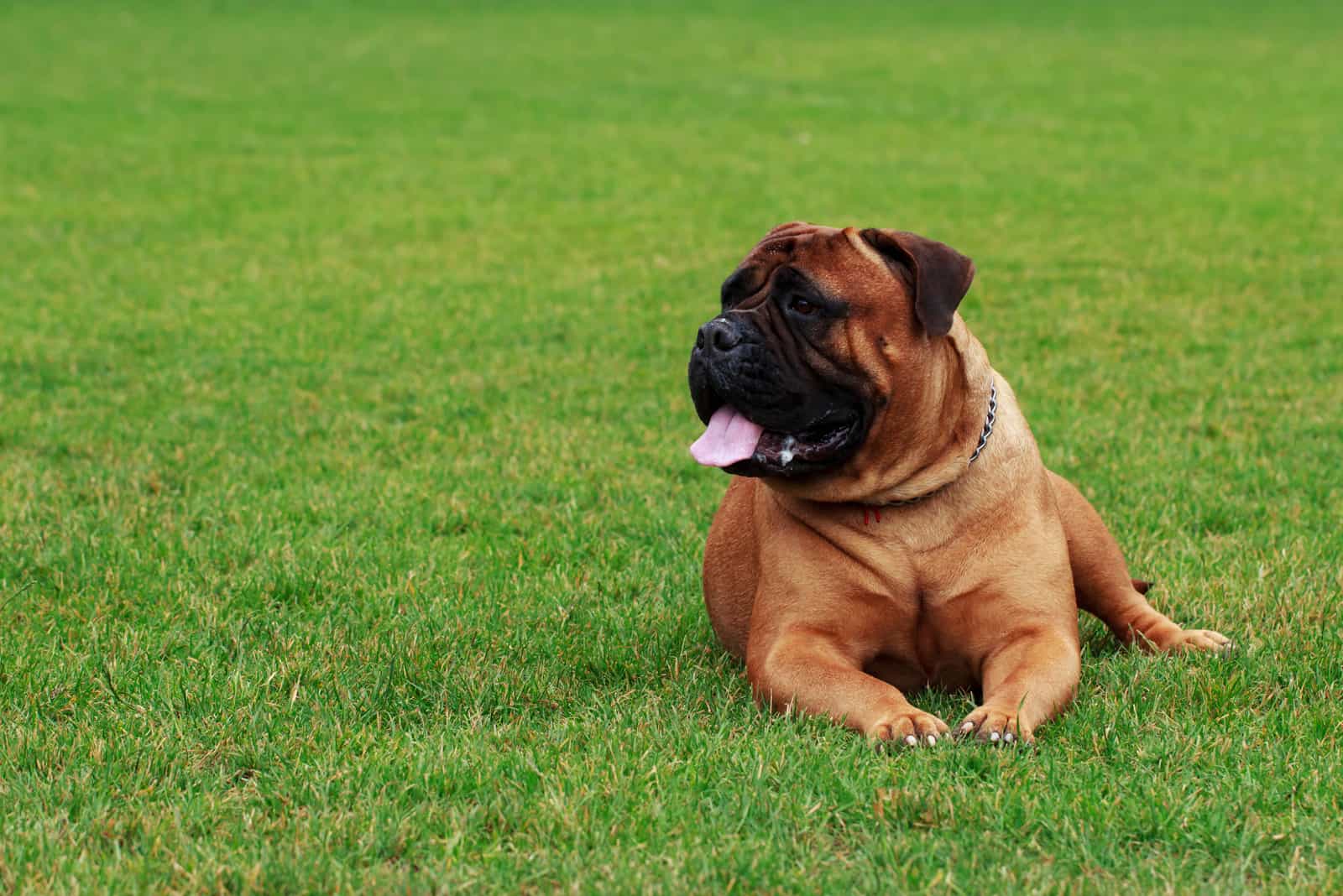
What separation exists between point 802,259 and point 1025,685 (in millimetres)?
1384

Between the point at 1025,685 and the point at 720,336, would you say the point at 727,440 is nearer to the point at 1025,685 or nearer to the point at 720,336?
the point at 720,336

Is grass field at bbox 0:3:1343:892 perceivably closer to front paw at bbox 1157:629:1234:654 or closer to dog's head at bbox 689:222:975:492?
front paw at bbox 1157:629:1234:654

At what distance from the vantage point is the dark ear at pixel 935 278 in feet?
15.3

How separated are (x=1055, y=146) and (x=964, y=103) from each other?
193 inches

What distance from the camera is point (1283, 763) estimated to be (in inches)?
161

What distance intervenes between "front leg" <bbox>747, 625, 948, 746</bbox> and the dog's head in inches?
19.8

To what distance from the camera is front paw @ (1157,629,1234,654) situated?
5.12 metres

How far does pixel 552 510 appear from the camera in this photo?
7.02 metres

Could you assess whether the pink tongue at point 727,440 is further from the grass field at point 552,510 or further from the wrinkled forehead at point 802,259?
the grass field at point 552,510

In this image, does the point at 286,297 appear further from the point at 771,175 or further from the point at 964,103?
the point at 964,103

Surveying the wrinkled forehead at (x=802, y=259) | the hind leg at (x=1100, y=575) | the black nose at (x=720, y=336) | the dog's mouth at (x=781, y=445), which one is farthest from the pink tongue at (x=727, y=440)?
the hind leg at (x=1100, y=575)

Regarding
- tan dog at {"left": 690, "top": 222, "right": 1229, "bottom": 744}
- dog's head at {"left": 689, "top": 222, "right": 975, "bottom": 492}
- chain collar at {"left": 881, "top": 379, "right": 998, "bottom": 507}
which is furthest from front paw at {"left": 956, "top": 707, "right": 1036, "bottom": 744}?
dog's head at {"left": 689, "top": 222, "right": 975, "bottom": 492}

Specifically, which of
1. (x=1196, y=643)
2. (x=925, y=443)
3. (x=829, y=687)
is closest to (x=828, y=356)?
(x=925, y=443)

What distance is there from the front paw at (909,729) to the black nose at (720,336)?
3.75 ft
